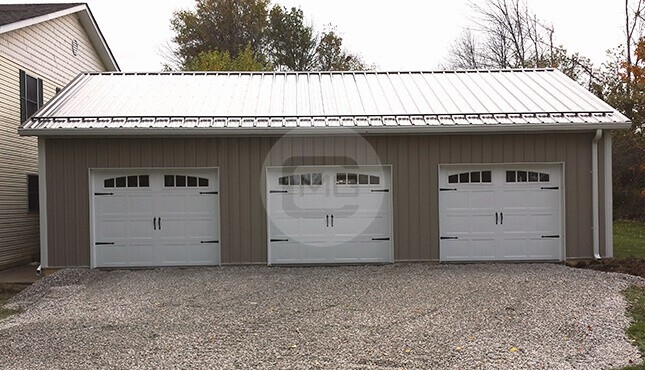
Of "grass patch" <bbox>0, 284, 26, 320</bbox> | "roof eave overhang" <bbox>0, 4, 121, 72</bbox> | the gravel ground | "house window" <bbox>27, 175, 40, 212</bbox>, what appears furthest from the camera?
"house window" <bbox>27, 175, 40, 212</bbox>

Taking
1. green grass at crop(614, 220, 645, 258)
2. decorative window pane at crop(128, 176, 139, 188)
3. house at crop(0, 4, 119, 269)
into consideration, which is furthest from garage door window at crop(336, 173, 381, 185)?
house at crop(0, 4, 119, 269)

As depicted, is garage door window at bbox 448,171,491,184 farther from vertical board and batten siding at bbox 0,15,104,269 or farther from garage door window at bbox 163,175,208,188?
vertical board and batten siding at bbox 0,15,104,269

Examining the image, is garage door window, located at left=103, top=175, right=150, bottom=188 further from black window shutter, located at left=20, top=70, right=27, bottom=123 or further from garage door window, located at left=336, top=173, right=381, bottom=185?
black window shutter, located at left=20, top=70, right=27, bottom=123

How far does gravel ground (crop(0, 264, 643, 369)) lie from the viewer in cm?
555

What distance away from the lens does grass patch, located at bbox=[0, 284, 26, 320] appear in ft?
26.2

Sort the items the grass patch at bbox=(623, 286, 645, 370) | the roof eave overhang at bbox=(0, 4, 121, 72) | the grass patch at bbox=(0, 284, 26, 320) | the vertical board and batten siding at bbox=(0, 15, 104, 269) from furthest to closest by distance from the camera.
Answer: the roof eave overhang at bbox=(0, 4, 121, 72) < the vertical board and batten siding at bbox=(0, 15, 104, 269) < the grass patch at bbox=(0, 284, 26, 320) < the grass patch at bbox=(623, 286, 645, 370)

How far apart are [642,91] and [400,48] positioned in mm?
14087

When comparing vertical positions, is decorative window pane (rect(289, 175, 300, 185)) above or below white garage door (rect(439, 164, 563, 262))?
above

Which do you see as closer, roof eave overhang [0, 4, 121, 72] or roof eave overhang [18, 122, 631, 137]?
roof eave overhang [18, 122, 631, 137]

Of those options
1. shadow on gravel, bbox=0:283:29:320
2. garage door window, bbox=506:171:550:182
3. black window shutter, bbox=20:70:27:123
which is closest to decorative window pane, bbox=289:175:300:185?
garage door window, bbox=506:171:550:182

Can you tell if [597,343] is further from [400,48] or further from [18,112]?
[400,48]

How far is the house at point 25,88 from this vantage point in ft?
41.2

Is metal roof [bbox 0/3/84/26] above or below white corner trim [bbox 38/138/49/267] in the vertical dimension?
above

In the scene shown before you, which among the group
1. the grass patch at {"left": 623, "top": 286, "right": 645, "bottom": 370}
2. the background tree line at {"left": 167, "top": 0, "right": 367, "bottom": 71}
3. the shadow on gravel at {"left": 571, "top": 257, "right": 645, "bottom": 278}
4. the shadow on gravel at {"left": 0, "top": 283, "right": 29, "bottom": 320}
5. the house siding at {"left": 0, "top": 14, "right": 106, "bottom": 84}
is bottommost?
the shadow on gravel at {"left": 0, "top": 283, "right": 29, "bottom": 320}
